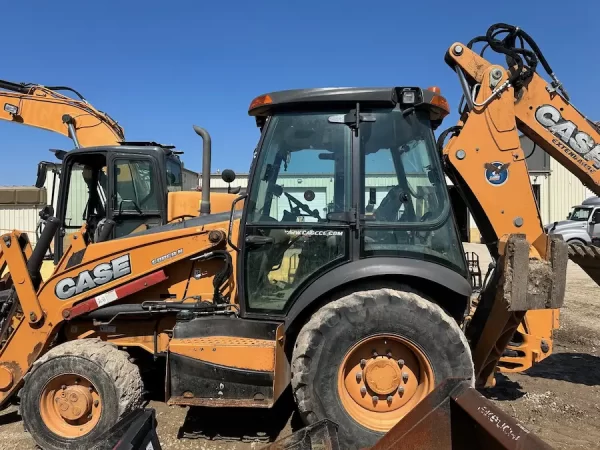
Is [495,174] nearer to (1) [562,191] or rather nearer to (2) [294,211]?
(2) [294,211]

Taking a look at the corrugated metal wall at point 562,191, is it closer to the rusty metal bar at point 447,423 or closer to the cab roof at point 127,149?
the cab roof at point 127,149

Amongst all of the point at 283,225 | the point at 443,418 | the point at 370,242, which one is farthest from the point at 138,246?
the point at 443,418

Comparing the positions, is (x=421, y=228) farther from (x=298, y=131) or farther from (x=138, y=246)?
(x=138, y=246)

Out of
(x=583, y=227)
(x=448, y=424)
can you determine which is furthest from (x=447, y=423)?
(x=583, y=227)

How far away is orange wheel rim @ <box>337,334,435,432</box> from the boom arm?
5650 mm

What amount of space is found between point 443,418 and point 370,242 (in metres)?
1.37

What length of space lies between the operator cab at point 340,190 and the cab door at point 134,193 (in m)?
2.73

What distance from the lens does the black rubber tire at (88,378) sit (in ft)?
11.3

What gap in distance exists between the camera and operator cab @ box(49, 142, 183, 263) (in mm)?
5707

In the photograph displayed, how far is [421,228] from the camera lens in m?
3.37

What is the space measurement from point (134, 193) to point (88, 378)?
2.84 meters

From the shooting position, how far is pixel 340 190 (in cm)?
338

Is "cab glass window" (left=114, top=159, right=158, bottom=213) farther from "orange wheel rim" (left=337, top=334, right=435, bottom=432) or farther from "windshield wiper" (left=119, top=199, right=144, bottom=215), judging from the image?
"orange wheel rim" (left=337, top=334, right=435, bottom=432)

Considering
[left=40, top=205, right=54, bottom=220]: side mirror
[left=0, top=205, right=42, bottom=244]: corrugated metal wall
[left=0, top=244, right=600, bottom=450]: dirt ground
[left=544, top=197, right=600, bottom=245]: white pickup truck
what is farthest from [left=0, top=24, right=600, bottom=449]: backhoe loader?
[left=0, top=205, right=42, bottom=244]: corrugated metal wall
